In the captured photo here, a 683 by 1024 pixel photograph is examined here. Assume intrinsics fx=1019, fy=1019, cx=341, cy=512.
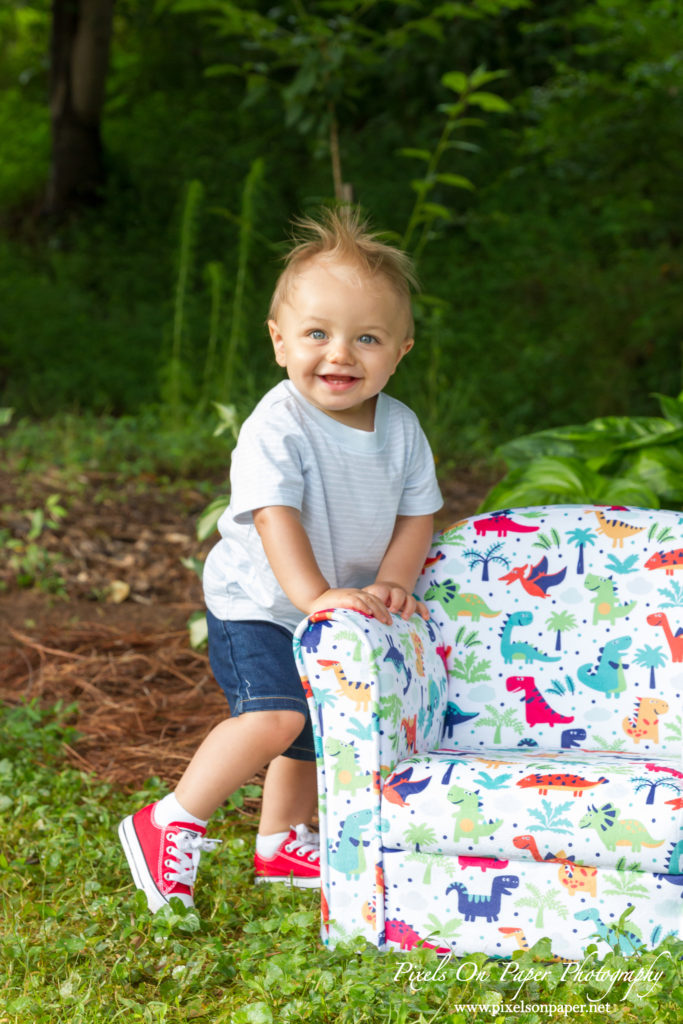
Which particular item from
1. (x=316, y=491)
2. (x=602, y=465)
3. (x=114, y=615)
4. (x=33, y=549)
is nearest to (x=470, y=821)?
(x=316, y=491)

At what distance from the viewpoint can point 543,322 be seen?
874 centimetres

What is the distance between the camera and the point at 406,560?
2.05 meters

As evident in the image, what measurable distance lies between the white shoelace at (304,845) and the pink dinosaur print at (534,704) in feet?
1.67

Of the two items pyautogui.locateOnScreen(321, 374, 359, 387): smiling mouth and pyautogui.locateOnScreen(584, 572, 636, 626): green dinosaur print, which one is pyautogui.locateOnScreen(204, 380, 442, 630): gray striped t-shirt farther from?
pyautogui.locateOnScreen(584, 572, 636, 626): green dinosaur print

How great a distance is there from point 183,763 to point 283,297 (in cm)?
132

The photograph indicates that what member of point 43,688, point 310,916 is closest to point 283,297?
point 310,916

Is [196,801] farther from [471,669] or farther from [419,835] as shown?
[471,669]

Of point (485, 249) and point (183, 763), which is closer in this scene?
point (183, 763)

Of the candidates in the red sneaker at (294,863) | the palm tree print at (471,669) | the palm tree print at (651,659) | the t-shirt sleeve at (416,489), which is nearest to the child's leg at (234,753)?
the red sneaker at (294,863)

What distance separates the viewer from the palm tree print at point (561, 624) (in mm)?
2102

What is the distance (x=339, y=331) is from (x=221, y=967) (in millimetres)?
1130

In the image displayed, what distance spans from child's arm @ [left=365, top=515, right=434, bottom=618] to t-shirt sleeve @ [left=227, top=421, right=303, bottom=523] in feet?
0.84

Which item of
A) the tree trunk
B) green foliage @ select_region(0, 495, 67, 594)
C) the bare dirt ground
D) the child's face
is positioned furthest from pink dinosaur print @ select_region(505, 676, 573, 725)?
the tree trunk

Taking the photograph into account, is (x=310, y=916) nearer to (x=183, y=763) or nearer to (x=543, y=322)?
(x=183, y=763)
